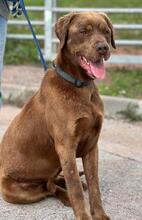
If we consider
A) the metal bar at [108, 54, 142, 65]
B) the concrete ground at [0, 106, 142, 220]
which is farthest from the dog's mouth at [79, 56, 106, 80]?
the metal bar at [108, 54, 142, 65]

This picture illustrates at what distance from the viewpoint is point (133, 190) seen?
19.7 feet

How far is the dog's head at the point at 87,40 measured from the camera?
15.5 ft

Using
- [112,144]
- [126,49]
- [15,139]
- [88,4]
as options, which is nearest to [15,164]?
[15,139]

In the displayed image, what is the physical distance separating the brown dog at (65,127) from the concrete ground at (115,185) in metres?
0.11

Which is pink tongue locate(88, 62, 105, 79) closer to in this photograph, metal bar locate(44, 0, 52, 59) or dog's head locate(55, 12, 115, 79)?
dog's head locate(55, 12, 115, 79)

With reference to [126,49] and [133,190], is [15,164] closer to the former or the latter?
[133,190]

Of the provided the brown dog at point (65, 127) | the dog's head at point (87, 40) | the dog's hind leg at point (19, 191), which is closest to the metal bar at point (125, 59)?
the brown dog at point (65, 127)

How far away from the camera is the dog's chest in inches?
197

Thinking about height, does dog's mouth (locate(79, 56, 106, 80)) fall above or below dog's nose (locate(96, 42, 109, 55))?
below

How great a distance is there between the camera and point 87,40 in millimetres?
4797

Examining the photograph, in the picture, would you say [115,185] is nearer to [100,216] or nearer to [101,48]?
[100,216]

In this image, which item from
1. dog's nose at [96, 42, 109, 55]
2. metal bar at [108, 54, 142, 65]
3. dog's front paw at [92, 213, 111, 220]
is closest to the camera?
dog's nose at [96, 42, 109, 55]

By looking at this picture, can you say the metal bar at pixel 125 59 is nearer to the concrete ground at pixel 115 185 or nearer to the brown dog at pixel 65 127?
the concrete ground at pixel 115 185

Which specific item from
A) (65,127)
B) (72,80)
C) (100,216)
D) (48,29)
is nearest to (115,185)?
(100,216)
